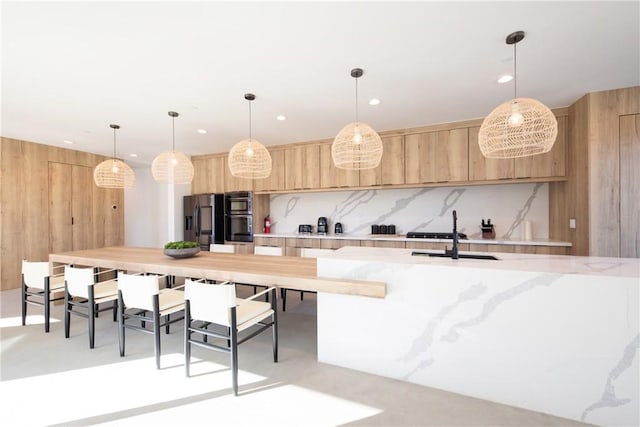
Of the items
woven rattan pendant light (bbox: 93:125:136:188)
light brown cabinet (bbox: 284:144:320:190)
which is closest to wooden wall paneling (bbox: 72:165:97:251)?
woven rattan pendant light (bbox: 93:125:136:188)

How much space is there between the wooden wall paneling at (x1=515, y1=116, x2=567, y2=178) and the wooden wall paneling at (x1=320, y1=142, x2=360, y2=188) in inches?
88.2

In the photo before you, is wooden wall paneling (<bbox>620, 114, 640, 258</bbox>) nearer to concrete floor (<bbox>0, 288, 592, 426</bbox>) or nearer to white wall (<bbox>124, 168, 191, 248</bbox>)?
concrete floor (<bbox>0, 288, 592, 426</bbox>)

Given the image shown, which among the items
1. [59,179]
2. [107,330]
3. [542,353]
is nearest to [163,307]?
[107,330]

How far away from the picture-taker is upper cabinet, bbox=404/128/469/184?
3854 millimetres

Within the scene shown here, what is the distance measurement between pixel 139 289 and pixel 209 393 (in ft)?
3.38

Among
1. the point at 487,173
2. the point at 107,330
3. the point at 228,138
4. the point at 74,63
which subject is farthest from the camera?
the point at 228,138

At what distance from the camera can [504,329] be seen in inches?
70.6

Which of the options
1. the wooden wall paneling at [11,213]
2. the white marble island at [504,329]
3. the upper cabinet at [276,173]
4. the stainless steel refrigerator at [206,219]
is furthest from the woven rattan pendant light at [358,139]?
the wooden wall paneling at [11,213]

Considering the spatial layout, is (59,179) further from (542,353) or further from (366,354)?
→ (542,353)

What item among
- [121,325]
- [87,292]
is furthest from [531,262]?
[87,292]

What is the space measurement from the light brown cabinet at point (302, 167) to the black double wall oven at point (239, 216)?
0.88 m

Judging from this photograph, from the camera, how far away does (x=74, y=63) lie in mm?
2316

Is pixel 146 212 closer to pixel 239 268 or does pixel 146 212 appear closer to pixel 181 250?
pixel 181 250

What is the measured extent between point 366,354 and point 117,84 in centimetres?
337
